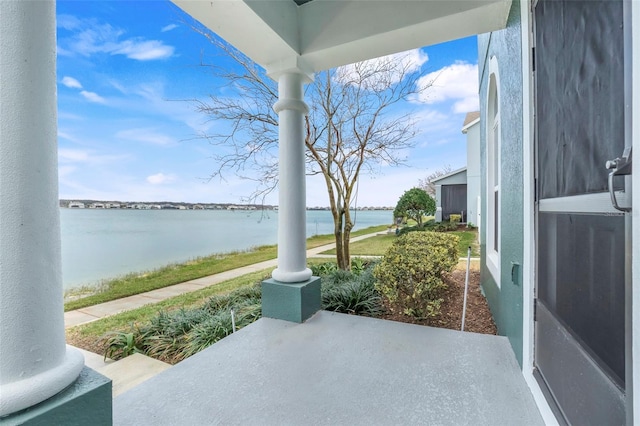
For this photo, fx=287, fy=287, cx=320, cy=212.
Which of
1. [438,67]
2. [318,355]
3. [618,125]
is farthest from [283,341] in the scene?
[438,67]

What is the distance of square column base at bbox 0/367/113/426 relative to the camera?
1.10 metres

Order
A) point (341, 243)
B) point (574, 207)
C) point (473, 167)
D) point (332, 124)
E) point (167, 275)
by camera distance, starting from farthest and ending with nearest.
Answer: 1. point (473, 167)
2. point (167, 275)
3. point (341, 243)
4. point (332, 124)
5. point (574, 207)

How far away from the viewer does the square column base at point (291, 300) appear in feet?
10.3

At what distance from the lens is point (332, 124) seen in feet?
19.1

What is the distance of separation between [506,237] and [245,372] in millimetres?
2493

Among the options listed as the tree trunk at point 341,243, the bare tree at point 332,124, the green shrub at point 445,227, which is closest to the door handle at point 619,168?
the bare tree at point 332,124

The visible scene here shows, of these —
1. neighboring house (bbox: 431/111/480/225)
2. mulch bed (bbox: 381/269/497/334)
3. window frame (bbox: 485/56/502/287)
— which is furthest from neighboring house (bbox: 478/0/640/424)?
neighboring house (bbox: 431/111/480/225)

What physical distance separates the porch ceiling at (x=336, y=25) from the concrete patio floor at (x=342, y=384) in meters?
2.88

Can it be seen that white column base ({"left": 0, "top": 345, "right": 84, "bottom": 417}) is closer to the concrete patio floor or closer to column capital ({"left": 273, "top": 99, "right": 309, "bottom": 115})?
the concrete patio floor

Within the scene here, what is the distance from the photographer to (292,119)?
3273 mm

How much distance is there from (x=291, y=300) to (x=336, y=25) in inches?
116

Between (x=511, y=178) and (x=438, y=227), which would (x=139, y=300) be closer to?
(x=511, y=178)

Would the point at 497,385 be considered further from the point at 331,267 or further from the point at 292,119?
the point at 331,267

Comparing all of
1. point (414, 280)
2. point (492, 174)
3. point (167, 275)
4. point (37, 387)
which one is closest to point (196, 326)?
point (37, 387)
